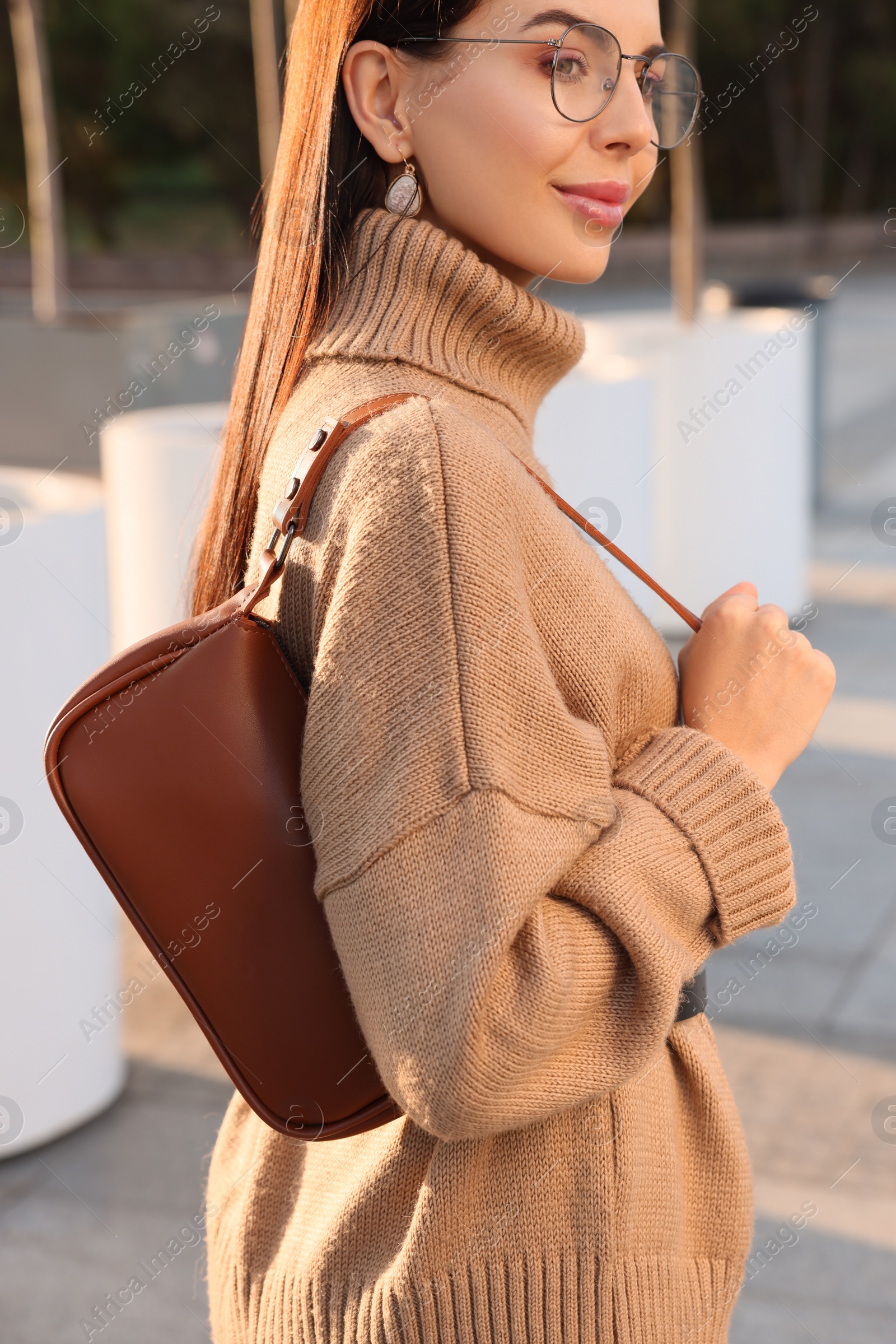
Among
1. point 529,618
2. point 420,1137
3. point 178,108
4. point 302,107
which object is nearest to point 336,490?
point 529,618

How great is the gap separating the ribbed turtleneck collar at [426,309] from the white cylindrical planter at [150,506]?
362cm

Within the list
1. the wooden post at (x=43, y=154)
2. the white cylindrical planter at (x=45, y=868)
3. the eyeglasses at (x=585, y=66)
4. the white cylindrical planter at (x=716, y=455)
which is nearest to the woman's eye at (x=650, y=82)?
the eyeglasses at (x=585, y=66)

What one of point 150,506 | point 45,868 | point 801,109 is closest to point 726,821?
point 45,868

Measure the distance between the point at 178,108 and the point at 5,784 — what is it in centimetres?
2950

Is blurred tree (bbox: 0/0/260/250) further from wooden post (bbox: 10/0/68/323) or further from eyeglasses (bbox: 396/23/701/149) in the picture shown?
eyeglasses (bbox: 396/23/701/149)

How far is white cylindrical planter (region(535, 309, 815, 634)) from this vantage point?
6.73 metres

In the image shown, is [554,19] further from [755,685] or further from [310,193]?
[755,685]

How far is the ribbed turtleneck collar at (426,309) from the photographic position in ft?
4.16

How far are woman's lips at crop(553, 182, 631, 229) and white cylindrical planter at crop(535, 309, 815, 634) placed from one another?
5048 mm

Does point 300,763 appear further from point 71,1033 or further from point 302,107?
point 71,1033

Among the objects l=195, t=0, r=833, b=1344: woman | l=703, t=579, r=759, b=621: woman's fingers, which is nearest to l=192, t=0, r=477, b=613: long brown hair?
l=195, t=0, r=833, b=1344: woman

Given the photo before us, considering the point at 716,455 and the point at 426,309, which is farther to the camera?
the point at 716,455

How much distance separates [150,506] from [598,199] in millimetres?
3868

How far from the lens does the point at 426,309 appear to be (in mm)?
1289
